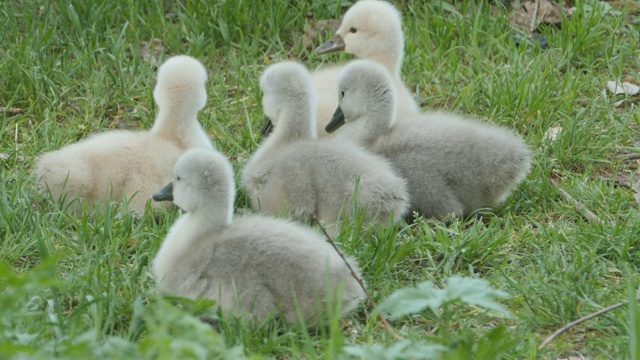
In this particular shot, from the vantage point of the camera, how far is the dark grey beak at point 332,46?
661cm

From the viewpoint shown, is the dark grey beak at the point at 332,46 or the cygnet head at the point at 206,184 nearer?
the cygnet head at the point at 206,184

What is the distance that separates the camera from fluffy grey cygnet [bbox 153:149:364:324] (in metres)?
3.96

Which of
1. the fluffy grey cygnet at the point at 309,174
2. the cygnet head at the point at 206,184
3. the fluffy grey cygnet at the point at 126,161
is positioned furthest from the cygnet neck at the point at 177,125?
the cygnet head at the point at 206,184

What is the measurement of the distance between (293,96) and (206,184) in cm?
123

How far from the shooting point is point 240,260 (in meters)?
4.00

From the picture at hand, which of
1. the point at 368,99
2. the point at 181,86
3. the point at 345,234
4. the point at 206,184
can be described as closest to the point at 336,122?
the point at 368,99

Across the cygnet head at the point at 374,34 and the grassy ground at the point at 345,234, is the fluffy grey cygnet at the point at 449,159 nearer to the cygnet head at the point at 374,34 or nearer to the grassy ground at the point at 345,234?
the grassy ground at the point at 345,234

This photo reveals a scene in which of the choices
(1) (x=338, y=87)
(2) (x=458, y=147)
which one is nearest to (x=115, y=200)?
(1) (x=338, y=87)

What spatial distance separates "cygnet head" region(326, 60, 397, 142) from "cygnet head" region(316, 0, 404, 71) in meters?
0.82

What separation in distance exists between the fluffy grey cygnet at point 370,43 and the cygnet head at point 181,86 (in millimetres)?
751

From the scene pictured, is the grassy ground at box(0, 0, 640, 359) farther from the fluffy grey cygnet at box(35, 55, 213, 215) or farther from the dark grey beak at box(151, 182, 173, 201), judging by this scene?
the dark grey beak at box(151, 182, 173, 201)

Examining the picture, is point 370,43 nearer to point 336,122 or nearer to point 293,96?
point 336,122

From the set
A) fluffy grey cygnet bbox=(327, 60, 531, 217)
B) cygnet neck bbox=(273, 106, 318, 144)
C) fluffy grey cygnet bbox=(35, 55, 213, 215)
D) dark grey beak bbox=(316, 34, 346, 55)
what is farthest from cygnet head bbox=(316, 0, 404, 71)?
fluffy grey cygnet bbox=(35, 55, 213, 215)

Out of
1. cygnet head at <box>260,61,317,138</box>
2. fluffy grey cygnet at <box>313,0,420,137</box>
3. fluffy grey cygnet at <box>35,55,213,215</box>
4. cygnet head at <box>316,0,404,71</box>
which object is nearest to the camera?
fluffy grey cygnet at <box>35,55,213,215</box>
